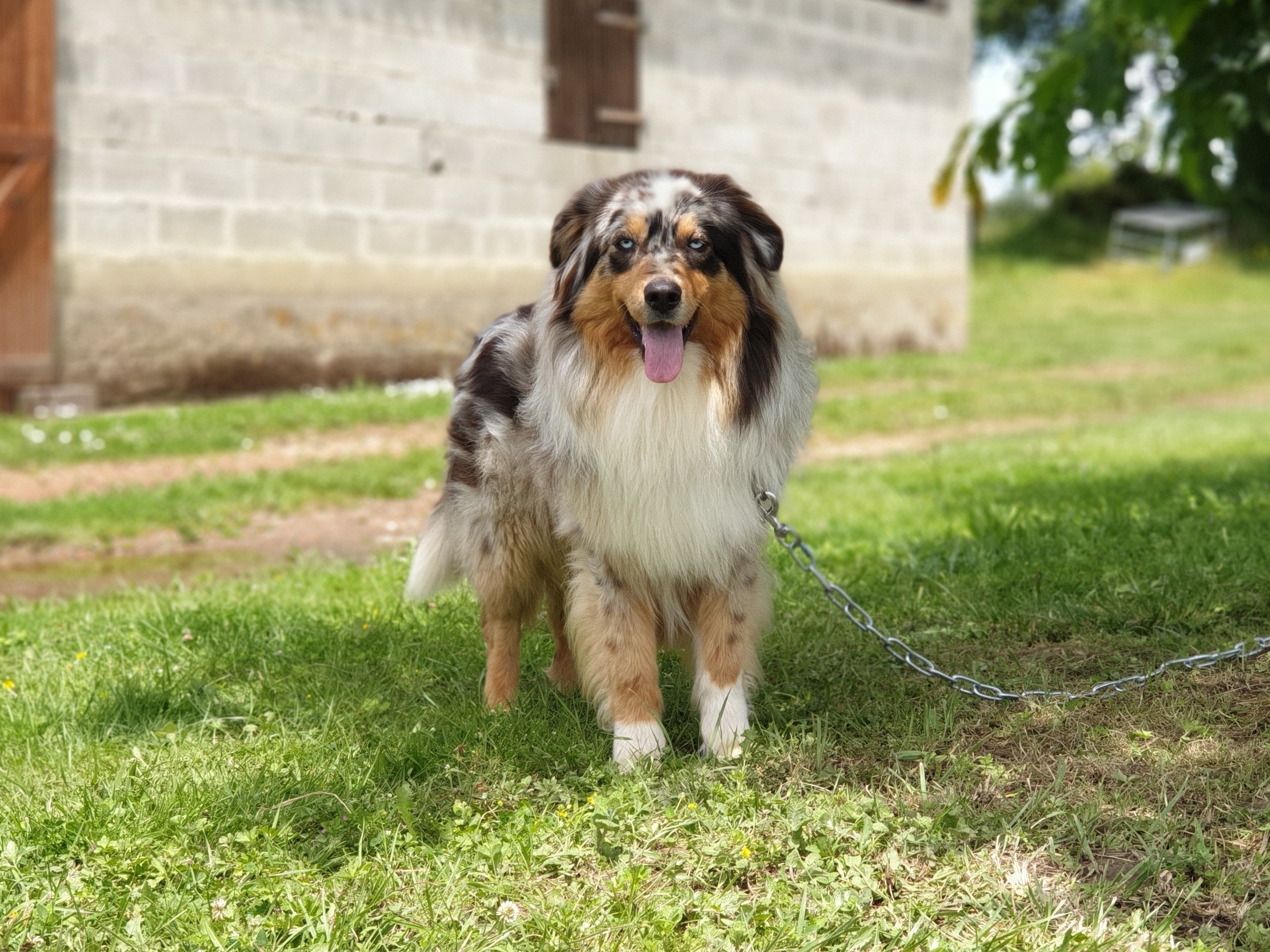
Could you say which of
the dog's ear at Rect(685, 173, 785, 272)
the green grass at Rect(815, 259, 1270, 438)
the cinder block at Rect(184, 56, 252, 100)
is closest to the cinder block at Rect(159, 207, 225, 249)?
the cinder block at Rect(184, 56, 252, 100)

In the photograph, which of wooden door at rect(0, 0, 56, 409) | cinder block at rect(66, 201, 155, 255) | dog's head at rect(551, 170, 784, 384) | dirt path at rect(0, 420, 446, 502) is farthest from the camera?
cinder block at rect(66, 201, 155, 255)

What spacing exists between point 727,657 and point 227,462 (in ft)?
20.5

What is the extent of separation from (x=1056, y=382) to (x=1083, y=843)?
12.3m

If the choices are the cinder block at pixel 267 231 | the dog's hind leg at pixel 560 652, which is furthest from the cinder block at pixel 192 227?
the dog's hind leg at pixel 560 652

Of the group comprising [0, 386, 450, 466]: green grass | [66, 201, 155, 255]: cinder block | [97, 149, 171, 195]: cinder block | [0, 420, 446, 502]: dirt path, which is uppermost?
[97, 149, 171, 195]: cinder block

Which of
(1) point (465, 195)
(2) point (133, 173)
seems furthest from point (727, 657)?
(1) point (465, 195)

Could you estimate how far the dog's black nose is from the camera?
3.31m

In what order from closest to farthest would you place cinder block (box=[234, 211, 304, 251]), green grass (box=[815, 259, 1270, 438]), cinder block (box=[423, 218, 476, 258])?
cinder block (box=[234, 211, 304, 251])
cinder block (box=[423, 218, 476, 258])
green grass (box=[815, 259, 1270, 438])

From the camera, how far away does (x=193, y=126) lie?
10656 mm

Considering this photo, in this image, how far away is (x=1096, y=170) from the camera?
35.4m

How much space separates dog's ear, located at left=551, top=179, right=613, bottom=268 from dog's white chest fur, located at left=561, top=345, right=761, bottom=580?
1.41 ft

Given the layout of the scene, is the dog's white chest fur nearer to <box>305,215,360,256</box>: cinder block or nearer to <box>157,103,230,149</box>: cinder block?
<box>157,103,230,149</box>: cinder block

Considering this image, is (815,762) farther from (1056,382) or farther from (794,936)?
(1056,382)

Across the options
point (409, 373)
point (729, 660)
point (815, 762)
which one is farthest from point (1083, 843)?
point (409, 373)
